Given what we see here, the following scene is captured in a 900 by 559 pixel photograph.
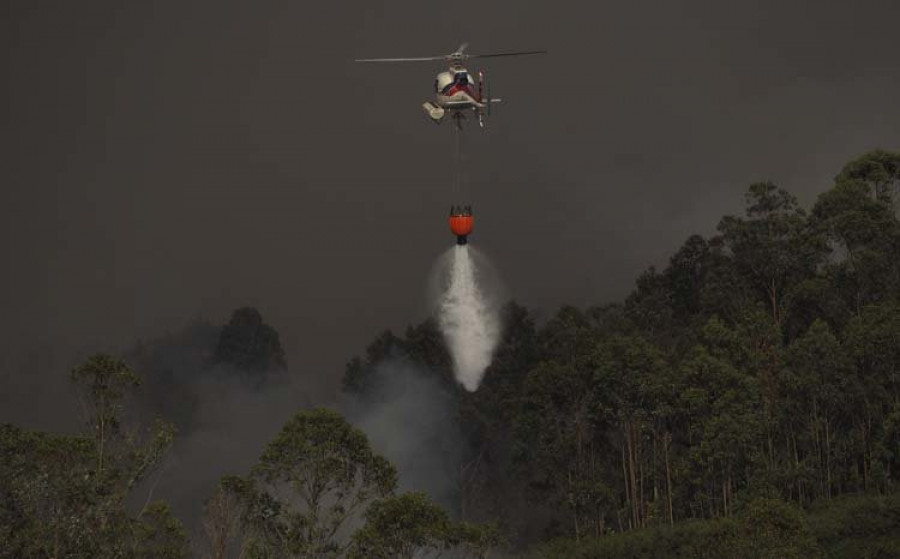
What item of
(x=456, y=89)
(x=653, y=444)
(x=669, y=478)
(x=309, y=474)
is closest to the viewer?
(x=309, y=474)

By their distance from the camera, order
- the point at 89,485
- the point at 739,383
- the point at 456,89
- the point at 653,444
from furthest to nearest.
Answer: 1. the point at 653,444
2. the point at 739,383
3. the point at 456,89
4. the point at 89,485

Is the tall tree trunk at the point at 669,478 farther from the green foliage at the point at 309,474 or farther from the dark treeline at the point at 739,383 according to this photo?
the green foliage at the point at 309,474

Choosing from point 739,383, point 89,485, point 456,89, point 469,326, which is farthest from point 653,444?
point 89,485

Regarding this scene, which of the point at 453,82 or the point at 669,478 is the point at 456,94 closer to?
the point at 453,82

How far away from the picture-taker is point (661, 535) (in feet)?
152

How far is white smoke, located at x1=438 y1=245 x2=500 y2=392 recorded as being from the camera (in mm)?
68500

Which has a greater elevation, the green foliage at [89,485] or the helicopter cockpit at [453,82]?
the helicopter cockpit at [453,82]

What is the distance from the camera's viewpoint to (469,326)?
69.8 metres

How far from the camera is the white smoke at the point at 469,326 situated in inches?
2697

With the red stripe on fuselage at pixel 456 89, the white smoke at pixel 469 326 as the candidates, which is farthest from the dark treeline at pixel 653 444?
the red stripe on fuselage at pixel 456 89

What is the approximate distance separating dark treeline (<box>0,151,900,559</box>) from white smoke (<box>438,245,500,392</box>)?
3.21m

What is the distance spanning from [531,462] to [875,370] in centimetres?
1560

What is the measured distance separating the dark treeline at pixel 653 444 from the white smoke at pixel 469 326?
10.5ft

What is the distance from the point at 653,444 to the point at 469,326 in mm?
20432
